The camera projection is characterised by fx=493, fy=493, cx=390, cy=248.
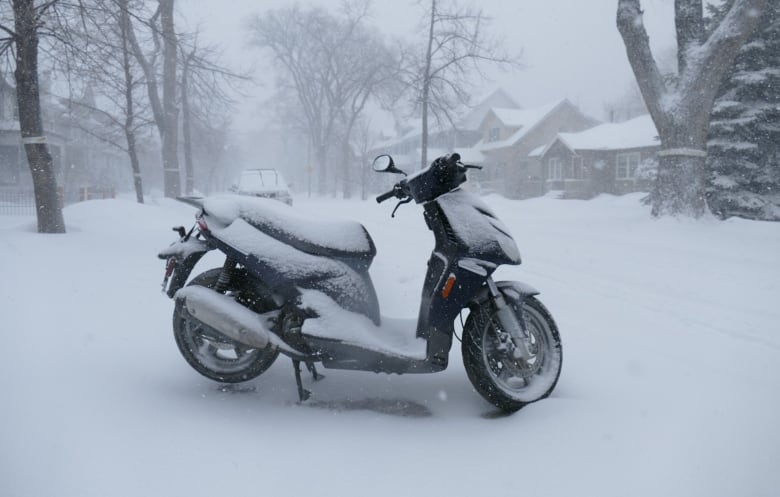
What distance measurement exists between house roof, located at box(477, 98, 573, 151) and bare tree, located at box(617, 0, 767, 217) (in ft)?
94.5

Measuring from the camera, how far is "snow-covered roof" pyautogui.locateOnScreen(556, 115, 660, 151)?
3065 centimetres

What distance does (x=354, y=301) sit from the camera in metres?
3.21

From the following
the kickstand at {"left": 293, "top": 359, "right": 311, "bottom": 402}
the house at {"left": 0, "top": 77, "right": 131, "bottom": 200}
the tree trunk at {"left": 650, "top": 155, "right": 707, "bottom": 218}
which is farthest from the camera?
the house at {"left": 0, "top": 77, "right": 131, "bottom": 200}

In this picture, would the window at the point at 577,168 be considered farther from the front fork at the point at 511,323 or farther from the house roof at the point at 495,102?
the front fork at the point at 511,323

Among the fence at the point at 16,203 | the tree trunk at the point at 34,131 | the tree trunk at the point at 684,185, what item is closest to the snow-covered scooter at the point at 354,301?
the tree trunk at the point at 34,131

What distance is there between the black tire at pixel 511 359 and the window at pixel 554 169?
34.2 metres

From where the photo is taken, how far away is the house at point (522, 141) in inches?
1559

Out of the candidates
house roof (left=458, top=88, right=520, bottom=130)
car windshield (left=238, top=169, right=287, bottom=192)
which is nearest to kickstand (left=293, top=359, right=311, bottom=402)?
car windshield (left=238, top=169, right=287, bottom=192)

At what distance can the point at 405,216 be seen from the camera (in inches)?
711

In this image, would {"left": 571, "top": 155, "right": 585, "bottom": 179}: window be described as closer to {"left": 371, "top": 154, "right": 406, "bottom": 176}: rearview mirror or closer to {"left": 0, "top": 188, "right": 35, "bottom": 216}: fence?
{"left": 0, "top": 188, "right": 35, "bottom": 216}: fence

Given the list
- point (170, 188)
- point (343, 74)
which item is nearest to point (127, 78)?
point (170, 188)

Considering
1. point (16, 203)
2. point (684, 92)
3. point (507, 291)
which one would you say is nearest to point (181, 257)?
point (507, 291)

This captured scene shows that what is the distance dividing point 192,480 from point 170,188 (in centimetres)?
2042

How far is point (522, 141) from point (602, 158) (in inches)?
324
